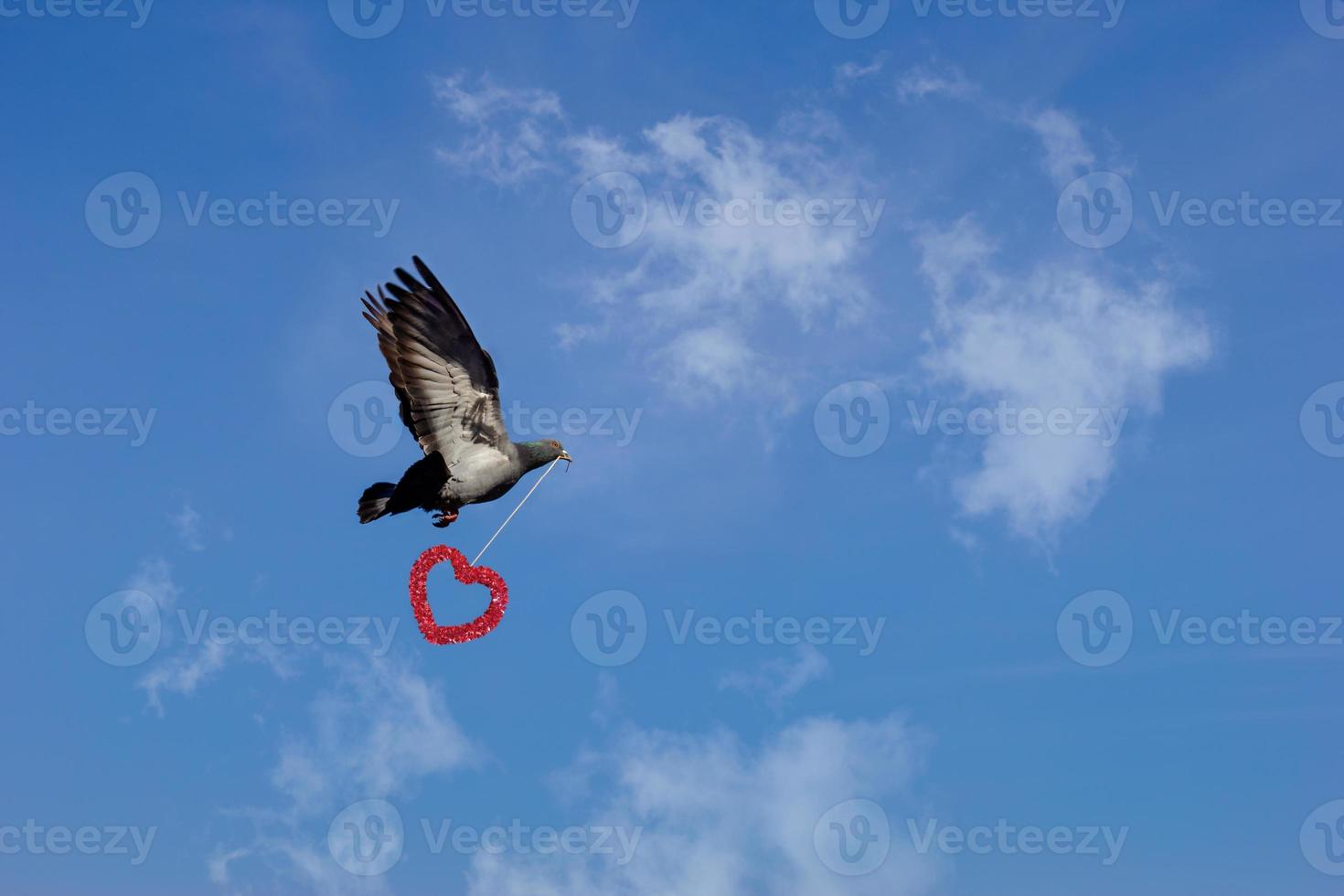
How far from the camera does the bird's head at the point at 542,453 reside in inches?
844

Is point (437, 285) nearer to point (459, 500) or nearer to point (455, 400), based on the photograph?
point (455, 400)

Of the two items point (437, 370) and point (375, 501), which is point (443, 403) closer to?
point (437, 370)

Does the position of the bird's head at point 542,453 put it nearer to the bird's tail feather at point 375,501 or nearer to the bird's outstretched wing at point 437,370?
the bird's outstretched wing at point 437,370

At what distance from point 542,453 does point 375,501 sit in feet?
11.0

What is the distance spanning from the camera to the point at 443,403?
20547 mm

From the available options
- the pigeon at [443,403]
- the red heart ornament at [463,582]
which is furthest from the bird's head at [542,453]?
the red heart ornament at [463,582]

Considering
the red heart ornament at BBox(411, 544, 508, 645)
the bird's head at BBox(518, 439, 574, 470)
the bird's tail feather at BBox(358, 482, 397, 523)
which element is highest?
the bird's head at BBox(518, 439, 574, 470)

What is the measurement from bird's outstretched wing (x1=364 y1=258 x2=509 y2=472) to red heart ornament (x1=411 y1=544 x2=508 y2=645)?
1664 millimetres

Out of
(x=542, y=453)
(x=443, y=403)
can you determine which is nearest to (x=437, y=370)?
(x=443, y=403)

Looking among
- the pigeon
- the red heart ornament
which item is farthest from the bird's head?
the red heart ornament

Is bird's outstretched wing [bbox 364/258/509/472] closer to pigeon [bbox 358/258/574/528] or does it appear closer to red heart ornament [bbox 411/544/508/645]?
pigeon [bbox 358/258/574/528]

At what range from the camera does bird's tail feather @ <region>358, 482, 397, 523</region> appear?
21672 mm

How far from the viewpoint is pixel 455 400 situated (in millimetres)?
20547

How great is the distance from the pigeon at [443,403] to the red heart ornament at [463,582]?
41.1 inches
